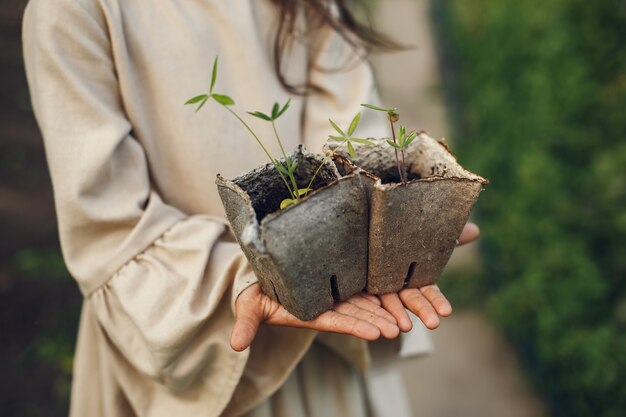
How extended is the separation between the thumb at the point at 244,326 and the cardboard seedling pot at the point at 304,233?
0.17 ft

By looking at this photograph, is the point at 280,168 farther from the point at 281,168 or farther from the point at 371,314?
the point at 371,314

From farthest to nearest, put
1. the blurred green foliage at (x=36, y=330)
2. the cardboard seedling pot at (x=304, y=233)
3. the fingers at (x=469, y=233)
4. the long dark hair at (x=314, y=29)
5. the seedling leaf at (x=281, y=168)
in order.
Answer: the blurred green foliage at (x=36, y=330) < the long dark hair at (x=314, y=29) < the fingers at (x=469, y=233) < the seedling leaf at (x=281, y=168) < the cardboard seedling pot at (x=304, y=233)

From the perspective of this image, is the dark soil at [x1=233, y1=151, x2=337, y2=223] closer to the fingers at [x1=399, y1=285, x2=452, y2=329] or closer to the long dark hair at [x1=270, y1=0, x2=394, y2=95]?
the fingers at [x1=399, y1=285, x2=452, y2=329]

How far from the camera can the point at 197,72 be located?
60.3 inches

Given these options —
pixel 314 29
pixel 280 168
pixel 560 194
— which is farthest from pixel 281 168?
pixel 560 194

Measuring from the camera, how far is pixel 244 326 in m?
1.23

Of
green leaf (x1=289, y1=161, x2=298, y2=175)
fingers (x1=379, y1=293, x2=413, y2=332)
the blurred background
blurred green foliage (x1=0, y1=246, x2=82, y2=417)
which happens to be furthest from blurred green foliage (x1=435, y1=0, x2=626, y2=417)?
Result: blurred green foliage (x1=0, y1=246, x2=82, y2=417)

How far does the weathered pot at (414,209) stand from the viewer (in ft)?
3.84

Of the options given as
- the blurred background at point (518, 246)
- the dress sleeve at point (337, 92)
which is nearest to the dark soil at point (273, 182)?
the dress sleeve at point (337, 92)

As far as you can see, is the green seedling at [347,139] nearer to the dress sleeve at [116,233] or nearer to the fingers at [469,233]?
the dress sleeve at [116,233]

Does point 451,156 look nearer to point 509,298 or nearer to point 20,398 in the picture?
point 509,298

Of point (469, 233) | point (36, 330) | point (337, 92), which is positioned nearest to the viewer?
point (469, 233)

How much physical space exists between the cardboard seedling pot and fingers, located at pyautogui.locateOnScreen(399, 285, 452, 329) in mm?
105

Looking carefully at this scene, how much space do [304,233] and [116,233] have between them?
21.6 inches
